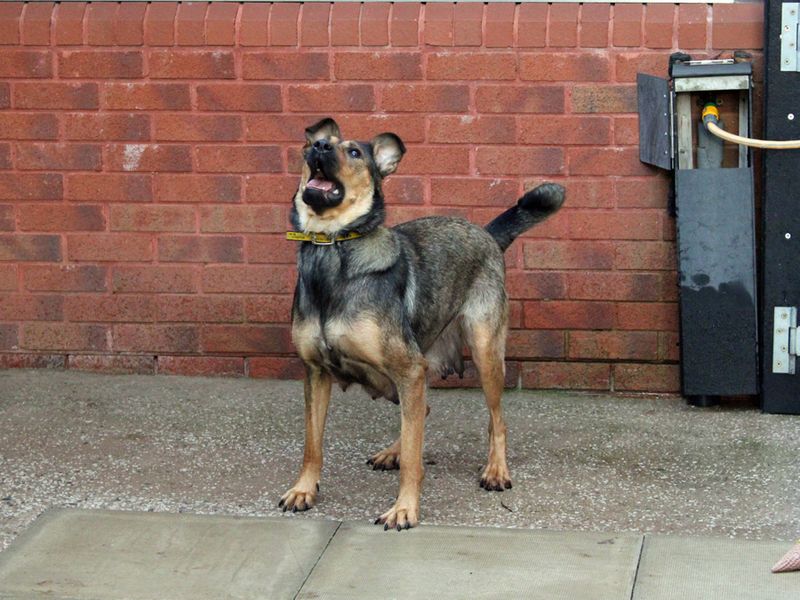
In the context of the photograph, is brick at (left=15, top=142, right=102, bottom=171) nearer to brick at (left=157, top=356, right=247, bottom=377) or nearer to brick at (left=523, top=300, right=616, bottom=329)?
brick at (left=157, top=356, right=247, bottom=377)

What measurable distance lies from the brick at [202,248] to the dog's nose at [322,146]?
2293mm

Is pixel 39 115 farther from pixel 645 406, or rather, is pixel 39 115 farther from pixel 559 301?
pixel 645 406

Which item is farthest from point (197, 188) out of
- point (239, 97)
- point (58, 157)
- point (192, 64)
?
point (58, 157)

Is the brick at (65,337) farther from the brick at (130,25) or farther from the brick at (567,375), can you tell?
the brick at (567,375)

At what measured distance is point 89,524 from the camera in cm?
548

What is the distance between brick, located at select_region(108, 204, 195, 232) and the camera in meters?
7.54

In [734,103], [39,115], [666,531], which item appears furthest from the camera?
[39,115]

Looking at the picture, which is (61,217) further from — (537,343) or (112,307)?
(537,343)

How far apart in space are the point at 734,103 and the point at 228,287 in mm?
2889

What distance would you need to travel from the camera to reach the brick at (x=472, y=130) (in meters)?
7.24

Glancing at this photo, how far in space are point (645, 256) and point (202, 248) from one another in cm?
242

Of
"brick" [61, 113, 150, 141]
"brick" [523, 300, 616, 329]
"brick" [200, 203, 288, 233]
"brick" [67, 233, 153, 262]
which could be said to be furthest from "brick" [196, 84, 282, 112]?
"brick" [523, 300, 616, 329]

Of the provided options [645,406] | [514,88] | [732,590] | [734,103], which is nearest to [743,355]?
[645,406]

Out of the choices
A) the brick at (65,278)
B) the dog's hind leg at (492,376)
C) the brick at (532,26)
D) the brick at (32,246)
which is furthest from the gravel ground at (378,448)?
the brick at (532,26)
